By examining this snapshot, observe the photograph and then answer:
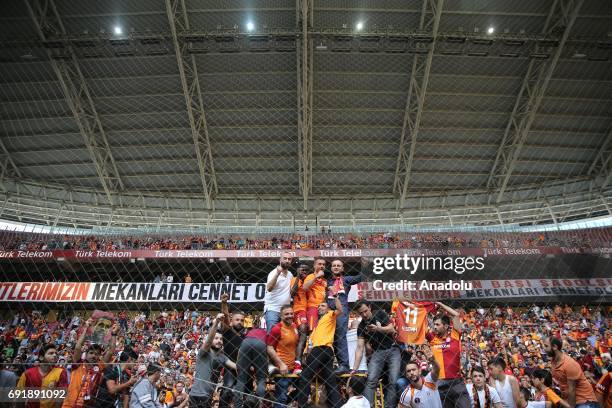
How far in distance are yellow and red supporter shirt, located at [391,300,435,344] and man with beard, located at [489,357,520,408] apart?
102 cm

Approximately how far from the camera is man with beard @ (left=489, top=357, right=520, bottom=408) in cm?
503

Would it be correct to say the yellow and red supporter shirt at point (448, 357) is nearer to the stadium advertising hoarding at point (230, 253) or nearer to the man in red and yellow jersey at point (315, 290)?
the man in red and yellow jersey at point (315, 290)

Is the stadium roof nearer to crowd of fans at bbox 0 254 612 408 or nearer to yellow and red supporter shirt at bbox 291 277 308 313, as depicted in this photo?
yellow and red supporter shirt at bbox 291 277 308 313

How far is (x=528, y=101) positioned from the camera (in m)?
20.2

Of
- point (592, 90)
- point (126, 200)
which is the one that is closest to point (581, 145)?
point (592, 90)

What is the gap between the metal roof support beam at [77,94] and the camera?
17.2 meters

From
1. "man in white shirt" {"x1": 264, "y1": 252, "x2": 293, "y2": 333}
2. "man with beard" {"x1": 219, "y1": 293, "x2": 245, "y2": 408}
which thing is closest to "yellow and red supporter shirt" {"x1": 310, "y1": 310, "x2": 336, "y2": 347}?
"man in white shirt" {"x1": 264, "y1": 252, "x2": 293, "y2": 333}

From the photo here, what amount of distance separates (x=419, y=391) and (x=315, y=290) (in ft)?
6.16

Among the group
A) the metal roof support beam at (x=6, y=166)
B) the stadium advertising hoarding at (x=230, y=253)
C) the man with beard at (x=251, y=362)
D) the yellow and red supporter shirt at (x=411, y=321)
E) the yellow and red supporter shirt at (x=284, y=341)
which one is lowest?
the man with beard at (x=251, y=362)

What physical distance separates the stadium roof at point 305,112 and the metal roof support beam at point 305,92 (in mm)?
103

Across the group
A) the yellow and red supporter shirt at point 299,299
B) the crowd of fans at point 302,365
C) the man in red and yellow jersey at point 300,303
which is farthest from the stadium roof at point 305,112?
the crowd of fans at point 302,365

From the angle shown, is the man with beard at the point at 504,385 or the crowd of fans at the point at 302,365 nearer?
the crowd of fans at the point at 302,365

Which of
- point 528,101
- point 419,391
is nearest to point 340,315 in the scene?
point 419,391

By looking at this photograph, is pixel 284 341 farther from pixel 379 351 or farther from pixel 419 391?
pixel 419 391
